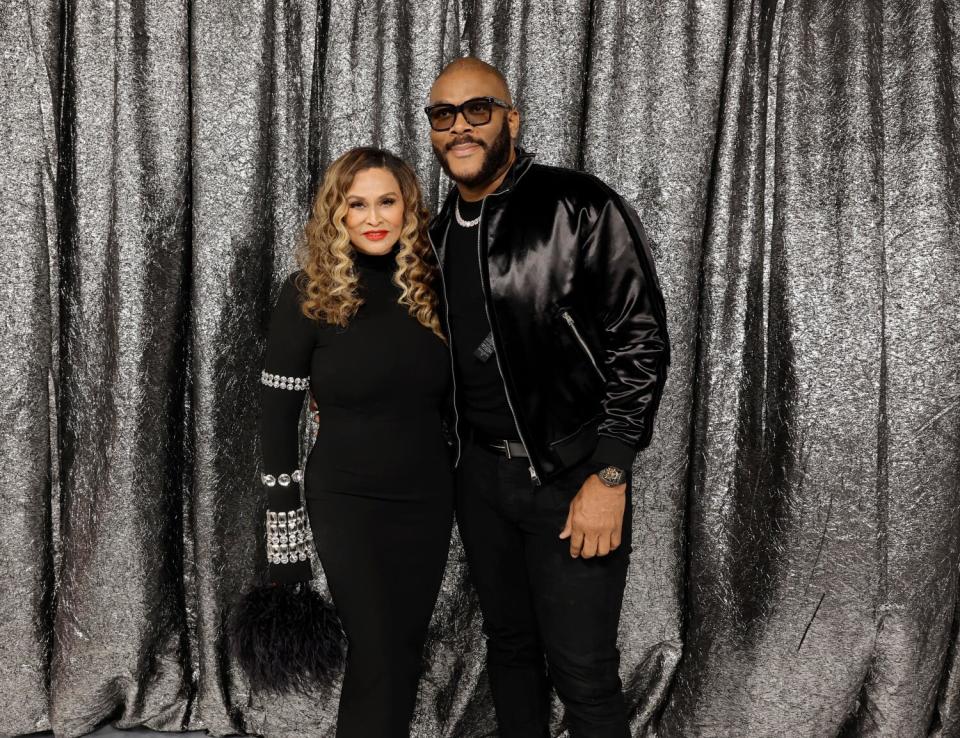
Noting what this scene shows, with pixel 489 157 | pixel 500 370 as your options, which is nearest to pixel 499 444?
pixel 500 370

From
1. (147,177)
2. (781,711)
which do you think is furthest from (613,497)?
(147,177)

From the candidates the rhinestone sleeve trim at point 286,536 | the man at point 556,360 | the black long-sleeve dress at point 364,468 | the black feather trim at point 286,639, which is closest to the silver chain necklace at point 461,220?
the man at point 556,360

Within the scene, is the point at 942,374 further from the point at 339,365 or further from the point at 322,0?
the point at 322,0

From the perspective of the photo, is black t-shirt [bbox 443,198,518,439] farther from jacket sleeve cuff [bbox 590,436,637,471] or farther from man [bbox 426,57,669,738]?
jacket sleeve cuff [bbox 590,436,637,471]

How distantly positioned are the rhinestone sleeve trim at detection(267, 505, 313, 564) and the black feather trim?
0.08 m

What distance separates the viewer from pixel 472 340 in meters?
1.79

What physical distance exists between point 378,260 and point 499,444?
0.54 metres

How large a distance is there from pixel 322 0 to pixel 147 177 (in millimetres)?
774

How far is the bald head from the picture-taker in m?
1.74

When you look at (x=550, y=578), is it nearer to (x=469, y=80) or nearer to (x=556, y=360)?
(x=556, y=360)

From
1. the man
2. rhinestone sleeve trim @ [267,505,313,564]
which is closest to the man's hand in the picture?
the man

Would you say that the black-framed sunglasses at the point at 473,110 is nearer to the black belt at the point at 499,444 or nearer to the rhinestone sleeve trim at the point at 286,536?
the black belt at the point at 499,444

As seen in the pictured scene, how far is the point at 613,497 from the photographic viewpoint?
167 centimetres

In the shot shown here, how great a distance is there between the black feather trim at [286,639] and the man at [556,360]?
0.49 m
